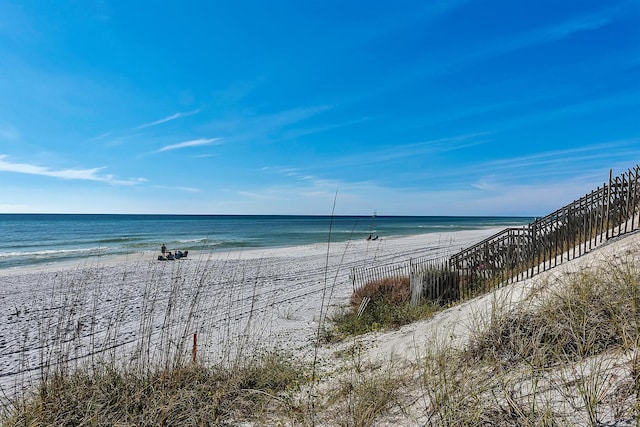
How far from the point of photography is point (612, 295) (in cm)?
418

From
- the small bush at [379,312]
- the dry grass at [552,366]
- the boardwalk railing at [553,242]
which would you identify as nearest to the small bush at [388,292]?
the small bush at [379,312]

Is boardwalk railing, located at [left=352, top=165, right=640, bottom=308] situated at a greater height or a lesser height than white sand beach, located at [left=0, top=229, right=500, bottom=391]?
greater

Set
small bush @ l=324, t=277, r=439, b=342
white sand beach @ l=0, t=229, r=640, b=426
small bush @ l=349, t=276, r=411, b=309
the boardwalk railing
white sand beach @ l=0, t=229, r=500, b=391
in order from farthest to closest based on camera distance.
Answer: small bush @ l=349, t=276, r=411, b=309 → the boardwalk railing → small bush @ l=324, t=277, r=439, b=342 → white sand beach @ l=0, t=229, r=500, b=391 → white sand beach @ l=0, t=229, r=640, b=426

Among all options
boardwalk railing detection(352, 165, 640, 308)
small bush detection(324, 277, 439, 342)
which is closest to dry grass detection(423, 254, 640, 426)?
small bush detection(324, 277, 439, 342)

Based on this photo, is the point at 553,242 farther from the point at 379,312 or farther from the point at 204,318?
the point at 204,318

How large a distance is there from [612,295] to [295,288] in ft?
40.3

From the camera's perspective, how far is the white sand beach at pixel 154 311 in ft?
18.0

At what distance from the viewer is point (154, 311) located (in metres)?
10.8

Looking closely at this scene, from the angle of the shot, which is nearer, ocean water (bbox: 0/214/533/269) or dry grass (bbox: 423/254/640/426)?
dry grass (bbox: 423/254/640/426)

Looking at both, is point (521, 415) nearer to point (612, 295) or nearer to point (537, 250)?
point (612, 295)

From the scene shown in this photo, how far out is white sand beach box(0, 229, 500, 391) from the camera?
548 centimetres

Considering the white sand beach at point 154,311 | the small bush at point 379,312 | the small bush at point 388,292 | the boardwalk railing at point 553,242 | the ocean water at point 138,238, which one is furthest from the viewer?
the ocean water at point 138,238

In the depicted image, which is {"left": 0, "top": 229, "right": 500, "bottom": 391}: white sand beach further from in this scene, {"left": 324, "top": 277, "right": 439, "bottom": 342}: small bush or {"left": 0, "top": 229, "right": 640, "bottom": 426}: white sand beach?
{"left": 324, "top": 277, "right": 439, "bottom": 342}: small bush

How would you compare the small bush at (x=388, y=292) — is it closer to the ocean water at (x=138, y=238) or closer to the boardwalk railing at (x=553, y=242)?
the boardwalk railing at (x=553, y=242)
